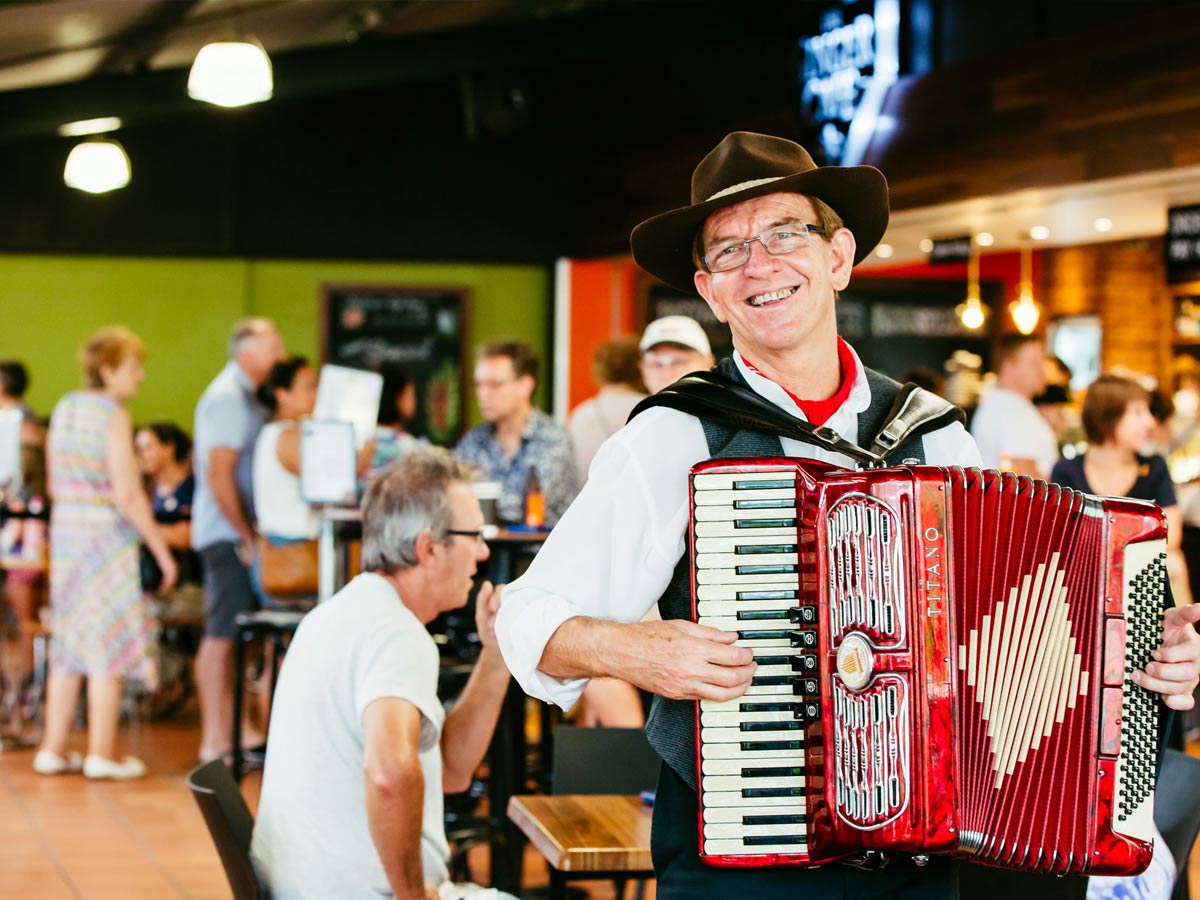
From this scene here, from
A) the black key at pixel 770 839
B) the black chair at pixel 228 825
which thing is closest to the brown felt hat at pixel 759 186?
the black key at pixel 770 839

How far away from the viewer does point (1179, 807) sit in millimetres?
2688

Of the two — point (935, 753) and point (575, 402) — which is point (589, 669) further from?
point (575, 402)

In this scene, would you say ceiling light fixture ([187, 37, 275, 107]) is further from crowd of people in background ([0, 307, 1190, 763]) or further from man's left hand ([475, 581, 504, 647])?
man's left hand ([475, 581, 504, 647])

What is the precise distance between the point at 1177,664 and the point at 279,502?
4.26m

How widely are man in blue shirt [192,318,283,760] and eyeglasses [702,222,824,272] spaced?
180 inches

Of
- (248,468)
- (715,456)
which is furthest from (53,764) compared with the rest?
(715,456)

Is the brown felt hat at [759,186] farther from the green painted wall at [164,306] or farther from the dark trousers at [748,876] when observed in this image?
the green painted wall at [164,306]

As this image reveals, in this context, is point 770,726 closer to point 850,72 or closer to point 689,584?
point 689,584

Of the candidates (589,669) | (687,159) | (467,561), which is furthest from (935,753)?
(687,159)

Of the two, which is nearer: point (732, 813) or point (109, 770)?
point (732, 813)

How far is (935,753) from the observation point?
68.5 inches

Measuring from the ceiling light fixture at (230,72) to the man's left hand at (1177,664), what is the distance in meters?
5.41

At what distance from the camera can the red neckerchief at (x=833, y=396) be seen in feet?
6.78

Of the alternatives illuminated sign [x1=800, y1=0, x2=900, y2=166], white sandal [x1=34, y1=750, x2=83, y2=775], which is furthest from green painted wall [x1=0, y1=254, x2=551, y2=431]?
white sandal [x1=34, y1=750, x2=83, y2=775]
